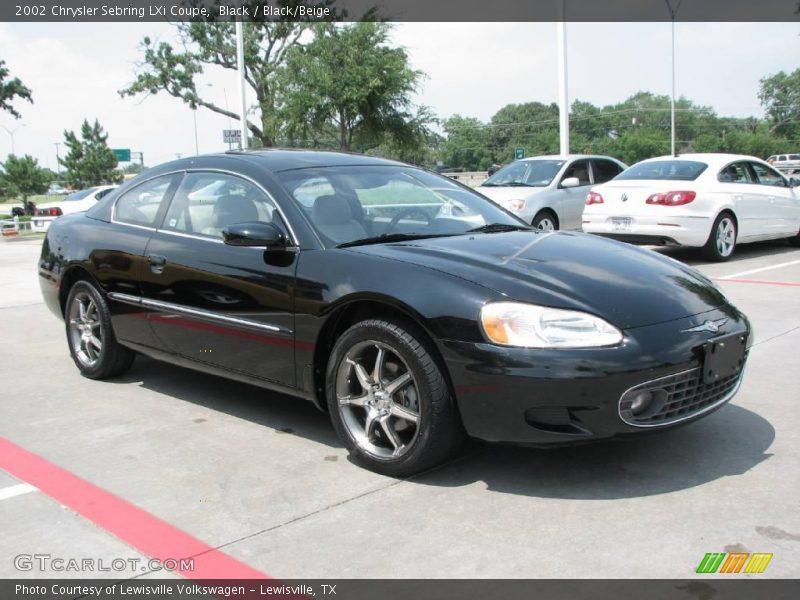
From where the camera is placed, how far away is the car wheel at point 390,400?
11.2ft

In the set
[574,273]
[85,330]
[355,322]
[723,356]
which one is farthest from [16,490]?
[723,356]

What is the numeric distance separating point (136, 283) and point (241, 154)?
3.27 feet

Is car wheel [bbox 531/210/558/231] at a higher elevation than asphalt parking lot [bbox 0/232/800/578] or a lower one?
higher

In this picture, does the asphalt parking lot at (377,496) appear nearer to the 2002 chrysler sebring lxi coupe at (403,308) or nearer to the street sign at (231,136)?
the 2002 chrysler sebring lxi coupe at (403,308)

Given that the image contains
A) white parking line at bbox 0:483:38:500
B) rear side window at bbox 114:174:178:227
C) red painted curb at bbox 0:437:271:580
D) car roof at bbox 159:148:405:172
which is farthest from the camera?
rear side window at bbox 114:174:178:227

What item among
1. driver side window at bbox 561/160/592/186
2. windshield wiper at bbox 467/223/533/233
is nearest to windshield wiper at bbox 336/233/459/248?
windshield wiper at bbox 467/223/533/233

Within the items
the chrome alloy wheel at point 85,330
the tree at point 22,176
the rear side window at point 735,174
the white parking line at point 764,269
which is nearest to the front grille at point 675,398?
the chrome alloy wheel at point 85,330

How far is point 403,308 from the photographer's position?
348 centimetres

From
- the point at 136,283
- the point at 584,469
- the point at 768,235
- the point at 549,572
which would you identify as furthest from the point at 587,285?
the point at 768,235

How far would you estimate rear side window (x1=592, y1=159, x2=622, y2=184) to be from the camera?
13.5 meters

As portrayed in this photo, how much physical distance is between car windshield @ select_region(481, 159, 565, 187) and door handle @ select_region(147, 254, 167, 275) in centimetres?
860

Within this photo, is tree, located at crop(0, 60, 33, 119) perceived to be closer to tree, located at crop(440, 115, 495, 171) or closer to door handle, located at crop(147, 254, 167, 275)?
door handle, located at crop(147, 254, 167, 275)

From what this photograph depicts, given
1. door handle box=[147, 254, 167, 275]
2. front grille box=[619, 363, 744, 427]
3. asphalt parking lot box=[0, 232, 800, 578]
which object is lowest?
asphalt parking lot box=[0, 232, 800, 578]
